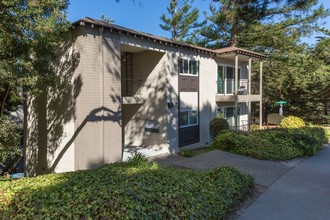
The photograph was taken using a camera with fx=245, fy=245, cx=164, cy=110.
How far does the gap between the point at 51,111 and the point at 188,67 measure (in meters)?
8.17

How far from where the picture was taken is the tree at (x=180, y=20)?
85.6 feet

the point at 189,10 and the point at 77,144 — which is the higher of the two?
the point at 189,10

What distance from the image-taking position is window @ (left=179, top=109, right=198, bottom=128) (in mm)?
14845

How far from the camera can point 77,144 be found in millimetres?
10219

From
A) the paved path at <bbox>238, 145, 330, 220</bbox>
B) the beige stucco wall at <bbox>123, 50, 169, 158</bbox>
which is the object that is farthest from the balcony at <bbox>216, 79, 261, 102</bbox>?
the paved path at <bbox>238, 145, 330, 220</bbox>

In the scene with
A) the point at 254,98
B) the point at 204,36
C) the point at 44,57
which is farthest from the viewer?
the point at 204,36

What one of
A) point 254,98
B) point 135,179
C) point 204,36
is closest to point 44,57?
point 135,179

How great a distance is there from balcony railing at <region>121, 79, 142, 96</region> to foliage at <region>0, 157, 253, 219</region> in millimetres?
9426

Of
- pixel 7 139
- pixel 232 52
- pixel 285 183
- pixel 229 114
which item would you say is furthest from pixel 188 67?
pixel 7 139

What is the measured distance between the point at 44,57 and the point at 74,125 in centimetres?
294

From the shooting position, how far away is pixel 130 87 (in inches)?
601

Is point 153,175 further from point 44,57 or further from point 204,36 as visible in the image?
point 204,36

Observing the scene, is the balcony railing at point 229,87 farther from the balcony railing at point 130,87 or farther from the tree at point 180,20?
the tree at point 180,20

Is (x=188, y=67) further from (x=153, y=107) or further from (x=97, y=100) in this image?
(x=97, y=100)
